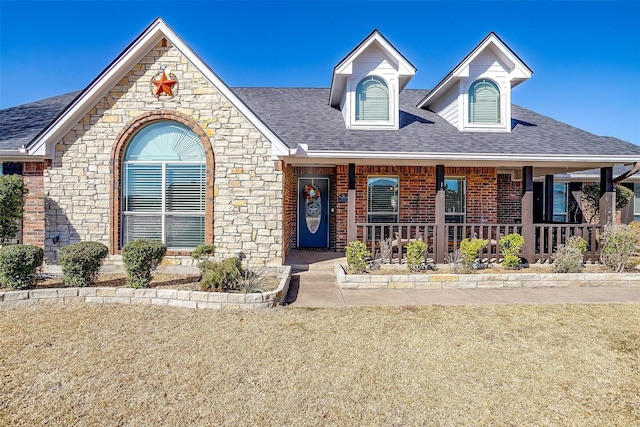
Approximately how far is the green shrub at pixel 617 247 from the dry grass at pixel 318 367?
3.27 meters

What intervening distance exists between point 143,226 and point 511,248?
8.83 meters

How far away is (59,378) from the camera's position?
3.42m

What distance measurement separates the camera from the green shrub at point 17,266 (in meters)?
5.94

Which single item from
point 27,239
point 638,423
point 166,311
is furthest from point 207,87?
point 638,423

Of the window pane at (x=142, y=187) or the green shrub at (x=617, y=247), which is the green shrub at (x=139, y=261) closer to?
the window pane at (x=142, y=187)

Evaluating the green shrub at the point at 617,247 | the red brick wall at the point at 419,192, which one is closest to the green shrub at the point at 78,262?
the red brick wall at the point at 419,192

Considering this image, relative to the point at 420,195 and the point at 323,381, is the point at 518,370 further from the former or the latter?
the point at 420,195

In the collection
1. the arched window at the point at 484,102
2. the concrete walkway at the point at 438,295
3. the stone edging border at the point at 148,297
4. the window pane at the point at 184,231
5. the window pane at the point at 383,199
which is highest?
the arched window at the point at 484,102

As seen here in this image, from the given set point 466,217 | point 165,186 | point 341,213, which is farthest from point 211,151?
point 466,217

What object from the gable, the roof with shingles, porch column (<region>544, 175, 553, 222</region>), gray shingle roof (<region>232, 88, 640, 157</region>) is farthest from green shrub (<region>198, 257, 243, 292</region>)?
porch column (<region>544, 175, 553, 222</region>)

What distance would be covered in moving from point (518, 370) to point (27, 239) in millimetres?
10093

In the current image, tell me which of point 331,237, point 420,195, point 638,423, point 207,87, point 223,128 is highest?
point 207,87

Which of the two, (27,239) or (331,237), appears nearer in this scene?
(27,239)

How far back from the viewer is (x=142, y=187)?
791cm
